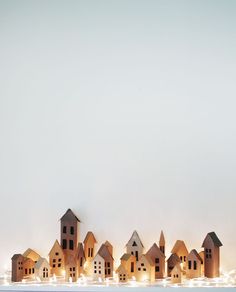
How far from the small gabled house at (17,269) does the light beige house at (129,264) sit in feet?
1.58

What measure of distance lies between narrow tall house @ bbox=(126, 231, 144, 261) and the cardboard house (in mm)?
103

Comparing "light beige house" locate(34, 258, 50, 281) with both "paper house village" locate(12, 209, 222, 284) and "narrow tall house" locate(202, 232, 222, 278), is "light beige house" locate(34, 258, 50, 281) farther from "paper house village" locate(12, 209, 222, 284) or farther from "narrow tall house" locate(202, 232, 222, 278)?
"narrow tall house" locate(202, 232, 222, 278)

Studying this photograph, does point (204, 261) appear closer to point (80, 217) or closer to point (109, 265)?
point (109, 265)

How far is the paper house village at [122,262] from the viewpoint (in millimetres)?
2793

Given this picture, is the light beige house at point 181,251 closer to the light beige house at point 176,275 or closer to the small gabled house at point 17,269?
the light beige house at point 176,275

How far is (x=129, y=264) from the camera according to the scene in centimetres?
282

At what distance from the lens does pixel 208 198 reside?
298cm

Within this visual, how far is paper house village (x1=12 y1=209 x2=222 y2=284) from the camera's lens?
2.79 metres

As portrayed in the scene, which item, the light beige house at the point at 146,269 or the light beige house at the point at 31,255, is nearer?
the light beige house at the point at 146,269

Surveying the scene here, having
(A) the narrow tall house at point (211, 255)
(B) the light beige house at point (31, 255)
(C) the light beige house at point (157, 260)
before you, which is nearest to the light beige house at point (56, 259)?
(B) the light beige house at point (31, 255)

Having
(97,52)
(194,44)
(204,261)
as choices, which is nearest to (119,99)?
(97,52)

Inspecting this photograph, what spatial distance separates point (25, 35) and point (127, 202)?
104cm

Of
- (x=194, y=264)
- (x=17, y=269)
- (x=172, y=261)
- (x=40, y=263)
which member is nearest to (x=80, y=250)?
(x=40, y=263)

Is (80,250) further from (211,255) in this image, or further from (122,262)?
(211,255)
